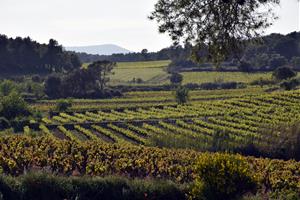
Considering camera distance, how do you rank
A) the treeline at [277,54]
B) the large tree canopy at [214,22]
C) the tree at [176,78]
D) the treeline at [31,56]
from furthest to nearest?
the treeline at [31,56] → the treeline at [277,54] → the tree at [176,78] → the large tree canopy at [214,22]

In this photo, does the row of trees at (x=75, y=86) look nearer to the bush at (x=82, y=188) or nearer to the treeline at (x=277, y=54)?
the treeline at (x=277, y=54)

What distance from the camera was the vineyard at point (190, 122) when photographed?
132 feet

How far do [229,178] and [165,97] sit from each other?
6661 centimetres

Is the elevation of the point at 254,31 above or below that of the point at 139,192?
above

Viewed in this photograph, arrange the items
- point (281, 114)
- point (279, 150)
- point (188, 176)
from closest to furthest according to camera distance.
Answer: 1. point (188, 176)
2. point (279, 150)
3. point (281, 114)

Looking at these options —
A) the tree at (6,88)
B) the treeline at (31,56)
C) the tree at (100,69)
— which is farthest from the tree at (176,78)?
the tree at (6,88)

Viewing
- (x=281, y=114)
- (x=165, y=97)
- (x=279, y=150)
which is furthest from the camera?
(x=165, y=97)

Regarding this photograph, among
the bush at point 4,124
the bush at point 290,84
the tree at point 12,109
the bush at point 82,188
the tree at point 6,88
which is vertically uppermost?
the bush at point 82,188

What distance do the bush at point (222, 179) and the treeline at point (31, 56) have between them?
105 metres

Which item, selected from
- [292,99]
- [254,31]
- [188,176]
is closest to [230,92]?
[292,99]

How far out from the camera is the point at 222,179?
13.9 metres

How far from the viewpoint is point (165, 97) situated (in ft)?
265

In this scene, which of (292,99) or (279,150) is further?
(292,99)

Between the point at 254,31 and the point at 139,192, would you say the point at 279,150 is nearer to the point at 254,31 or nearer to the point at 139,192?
the point at 139,192
